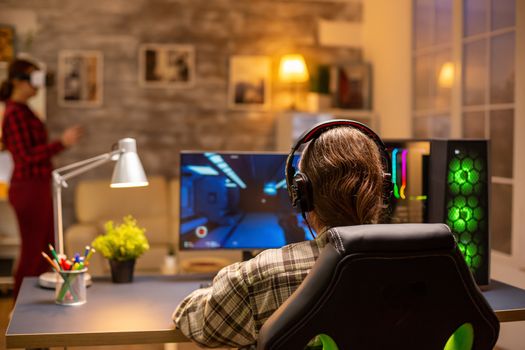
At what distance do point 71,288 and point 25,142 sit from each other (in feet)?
6.72

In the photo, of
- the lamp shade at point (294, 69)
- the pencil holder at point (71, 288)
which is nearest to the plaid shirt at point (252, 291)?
the pencil holder at point (71, 288)

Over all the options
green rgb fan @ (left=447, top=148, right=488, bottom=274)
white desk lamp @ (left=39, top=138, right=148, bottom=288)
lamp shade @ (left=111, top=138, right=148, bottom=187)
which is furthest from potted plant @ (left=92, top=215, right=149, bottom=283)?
green rgb fan @ (left=447, top=148, right=488, bottom=274)

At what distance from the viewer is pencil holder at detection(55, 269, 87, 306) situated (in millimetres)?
2117

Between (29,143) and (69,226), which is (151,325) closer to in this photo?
(29,143)

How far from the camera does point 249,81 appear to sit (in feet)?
19.0

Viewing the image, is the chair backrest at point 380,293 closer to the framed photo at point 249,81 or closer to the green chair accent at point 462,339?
the green chair accent at point 462,339

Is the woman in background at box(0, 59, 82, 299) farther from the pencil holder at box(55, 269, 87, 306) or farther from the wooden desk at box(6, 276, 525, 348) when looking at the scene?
the pencil holder at box(55, 269, 87, 306)

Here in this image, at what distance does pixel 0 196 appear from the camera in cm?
511

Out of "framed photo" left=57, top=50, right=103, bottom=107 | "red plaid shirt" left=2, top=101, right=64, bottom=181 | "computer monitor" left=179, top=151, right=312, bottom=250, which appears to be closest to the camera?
"computer monitor" left=179, top=151, right=312, bottom=250

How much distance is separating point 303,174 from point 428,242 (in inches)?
15.3

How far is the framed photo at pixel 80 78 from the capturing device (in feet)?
18.1

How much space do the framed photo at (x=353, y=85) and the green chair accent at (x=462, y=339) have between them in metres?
4.58

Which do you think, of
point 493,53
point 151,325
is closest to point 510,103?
point 493,53

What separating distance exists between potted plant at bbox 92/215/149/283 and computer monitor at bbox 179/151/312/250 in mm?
172
